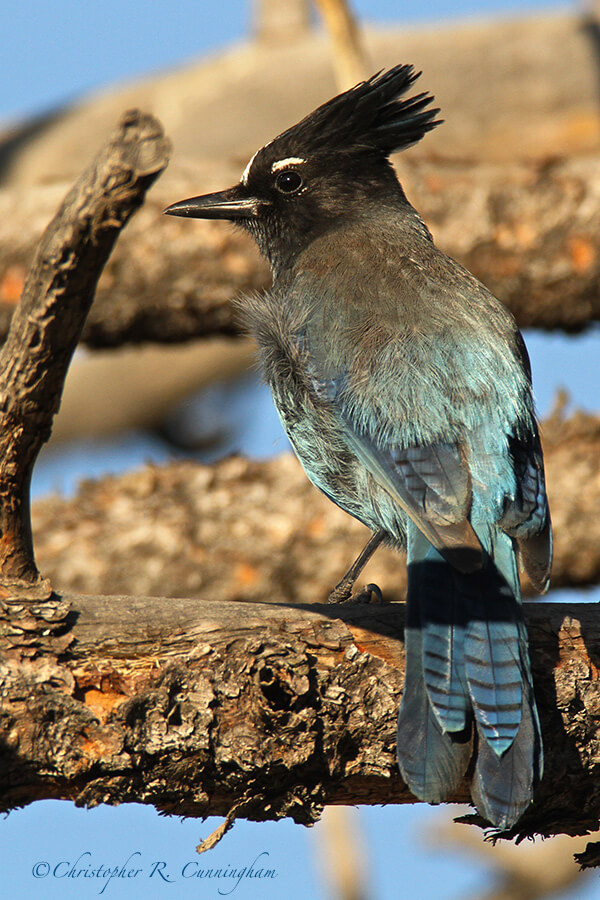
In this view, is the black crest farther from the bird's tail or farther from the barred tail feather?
the barred tail feather

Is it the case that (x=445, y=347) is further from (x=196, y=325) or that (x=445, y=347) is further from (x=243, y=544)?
(x=196, y=325)

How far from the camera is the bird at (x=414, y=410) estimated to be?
242 centimetres

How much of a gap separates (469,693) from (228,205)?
2004 mm

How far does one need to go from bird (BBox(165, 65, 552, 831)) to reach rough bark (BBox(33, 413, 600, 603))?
168 centimetres

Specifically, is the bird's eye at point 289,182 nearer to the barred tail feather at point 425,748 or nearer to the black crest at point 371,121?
the black crest at point 371,121

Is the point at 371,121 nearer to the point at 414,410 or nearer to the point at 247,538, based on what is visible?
the point at 414,410

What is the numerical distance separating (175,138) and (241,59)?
2.33 feet

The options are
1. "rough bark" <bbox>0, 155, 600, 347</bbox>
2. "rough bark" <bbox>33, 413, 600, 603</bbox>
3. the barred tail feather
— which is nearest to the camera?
the barred tail feather

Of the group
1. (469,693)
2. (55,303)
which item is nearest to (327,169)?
(55,303)

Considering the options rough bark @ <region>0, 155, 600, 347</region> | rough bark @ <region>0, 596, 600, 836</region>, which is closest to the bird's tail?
rough bark @ <region>0, 596, 600, 836</region>

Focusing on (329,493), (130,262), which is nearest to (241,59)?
(130,262)

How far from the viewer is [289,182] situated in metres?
3.76

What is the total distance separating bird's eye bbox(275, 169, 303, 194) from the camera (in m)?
3.75

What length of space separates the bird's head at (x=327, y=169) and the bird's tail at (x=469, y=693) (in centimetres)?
152
